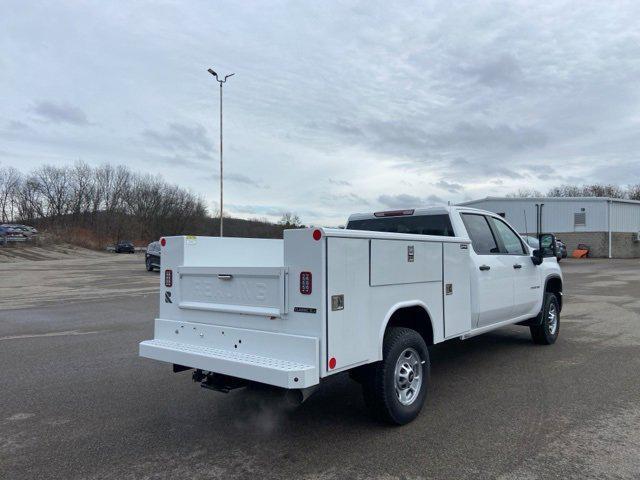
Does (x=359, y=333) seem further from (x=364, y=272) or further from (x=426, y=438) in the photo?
(x=426, y=438)

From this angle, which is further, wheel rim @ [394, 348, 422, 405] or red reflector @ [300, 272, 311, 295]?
wheel rim @ [394, 348, 422, 405]

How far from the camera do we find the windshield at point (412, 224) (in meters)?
6.03

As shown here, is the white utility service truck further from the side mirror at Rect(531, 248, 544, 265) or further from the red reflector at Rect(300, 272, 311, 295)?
the side mirror at Rect(531, 248, 544, 265)

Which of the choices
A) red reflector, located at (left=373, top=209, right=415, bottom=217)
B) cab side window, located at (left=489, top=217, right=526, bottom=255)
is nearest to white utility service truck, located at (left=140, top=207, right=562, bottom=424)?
red reflector, located at (left=373, top=209, right=415, bottom=217)

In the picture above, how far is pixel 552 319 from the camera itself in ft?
26.9

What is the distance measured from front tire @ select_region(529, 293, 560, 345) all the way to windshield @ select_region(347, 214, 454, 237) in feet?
9.32

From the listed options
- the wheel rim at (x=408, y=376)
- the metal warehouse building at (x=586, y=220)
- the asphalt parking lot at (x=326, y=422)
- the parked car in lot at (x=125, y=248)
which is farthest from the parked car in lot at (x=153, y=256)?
the parked car in lot at (x=125, y=248)

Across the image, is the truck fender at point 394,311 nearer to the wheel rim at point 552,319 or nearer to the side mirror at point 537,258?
the side mirror at point 537,258

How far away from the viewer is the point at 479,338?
882cm

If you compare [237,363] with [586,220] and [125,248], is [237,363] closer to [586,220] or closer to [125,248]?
[586,220]

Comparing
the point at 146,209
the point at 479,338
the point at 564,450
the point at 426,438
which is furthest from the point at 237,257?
the point at 146,209

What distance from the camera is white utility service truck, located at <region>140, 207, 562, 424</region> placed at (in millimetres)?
3902

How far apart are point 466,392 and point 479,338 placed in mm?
3363

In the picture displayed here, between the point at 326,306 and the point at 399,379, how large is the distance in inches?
49.7
